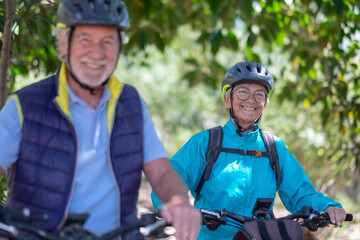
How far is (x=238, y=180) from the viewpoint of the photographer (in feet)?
13.8

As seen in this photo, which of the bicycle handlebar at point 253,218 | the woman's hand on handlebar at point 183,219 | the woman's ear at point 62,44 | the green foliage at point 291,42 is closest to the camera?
the woman's hand on handlebar at point 183,219

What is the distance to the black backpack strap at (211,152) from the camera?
4.20m

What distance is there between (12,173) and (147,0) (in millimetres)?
5188

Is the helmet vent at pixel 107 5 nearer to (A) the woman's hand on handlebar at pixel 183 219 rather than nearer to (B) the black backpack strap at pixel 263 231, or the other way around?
(A) the woman's hand on handlebar at pixel 183 219

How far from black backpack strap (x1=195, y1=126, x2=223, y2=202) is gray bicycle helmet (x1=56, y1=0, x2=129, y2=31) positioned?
1.75 meters

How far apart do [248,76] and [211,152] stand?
0.71 m

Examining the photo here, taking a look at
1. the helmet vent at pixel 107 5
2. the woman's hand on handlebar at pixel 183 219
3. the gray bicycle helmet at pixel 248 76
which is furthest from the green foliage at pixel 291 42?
the woman's hand on handlebar at pixel 183 219

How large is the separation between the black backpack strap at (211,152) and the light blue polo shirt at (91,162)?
171 cm

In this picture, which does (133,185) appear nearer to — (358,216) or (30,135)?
(30,135)

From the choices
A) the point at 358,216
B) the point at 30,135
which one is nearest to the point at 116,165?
the point at 30,135

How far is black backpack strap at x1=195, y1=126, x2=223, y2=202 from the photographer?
4199 mm

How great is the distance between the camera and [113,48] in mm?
2596

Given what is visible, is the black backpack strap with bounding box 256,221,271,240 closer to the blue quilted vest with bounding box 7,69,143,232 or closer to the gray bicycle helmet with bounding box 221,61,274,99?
the blue quilted vest with bounding box 7,69,143,232

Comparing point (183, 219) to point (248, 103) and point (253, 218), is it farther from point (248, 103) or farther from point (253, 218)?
point (248, 103)
